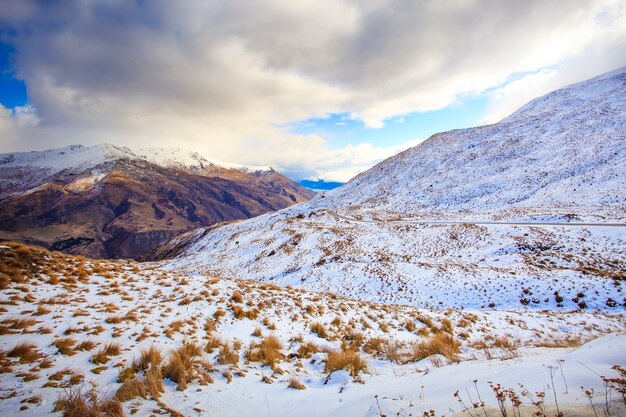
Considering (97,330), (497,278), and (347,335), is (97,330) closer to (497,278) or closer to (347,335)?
(347,335)

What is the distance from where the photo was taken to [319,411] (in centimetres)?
534

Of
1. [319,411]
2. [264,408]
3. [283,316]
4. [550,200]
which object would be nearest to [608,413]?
[319,411]

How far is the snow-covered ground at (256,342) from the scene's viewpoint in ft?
16.7

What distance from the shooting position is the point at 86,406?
480 centimetres

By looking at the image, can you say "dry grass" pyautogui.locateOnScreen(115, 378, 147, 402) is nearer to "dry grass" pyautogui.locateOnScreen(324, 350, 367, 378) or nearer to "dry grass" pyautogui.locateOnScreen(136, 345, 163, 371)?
"dry grass" pyautogui.locateOnScreen(136, 345, 163, 371)

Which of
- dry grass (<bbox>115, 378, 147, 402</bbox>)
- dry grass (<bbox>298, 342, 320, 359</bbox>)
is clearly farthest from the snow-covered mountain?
dry grass (<bbox>115, 378, 147, 402</bbox>)

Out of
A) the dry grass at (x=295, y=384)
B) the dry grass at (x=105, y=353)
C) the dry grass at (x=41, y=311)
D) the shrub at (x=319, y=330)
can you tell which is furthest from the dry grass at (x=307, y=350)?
the dry grass at (x=41, y=311)

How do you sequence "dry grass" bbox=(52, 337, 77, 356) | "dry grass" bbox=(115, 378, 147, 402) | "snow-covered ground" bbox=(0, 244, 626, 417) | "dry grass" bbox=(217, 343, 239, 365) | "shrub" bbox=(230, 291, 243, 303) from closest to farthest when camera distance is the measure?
1. "snow-covered ground" bbox=(0, 244, 626, 417)
2. "dry grass" bbox=(115, 378, 147, 402)
3. "dry grass" bbox=(52, 337, 77, 356)
4. "dry grass" bbox=(217, 343, 239, 365)
5. "shrub" bbox=(230, 291, 243, 303)

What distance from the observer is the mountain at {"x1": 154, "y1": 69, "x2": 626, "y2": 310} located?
20.8m

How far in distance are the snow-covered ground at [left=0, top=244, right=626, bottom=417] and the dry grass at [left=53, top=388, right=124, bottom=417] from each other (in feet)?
0.83

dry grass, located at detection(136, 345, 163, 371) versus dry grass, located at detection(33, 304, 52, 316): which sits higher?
dry grass, located at detection(33, 304, 52, 316)

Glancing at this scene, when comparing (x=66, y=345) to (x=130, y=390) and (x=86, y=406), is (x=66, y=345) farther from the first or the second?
(x=86, y=406)

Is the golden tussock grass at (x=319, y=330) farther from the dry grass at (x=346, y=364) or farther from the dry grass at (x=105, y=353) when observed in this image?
the dry grass at (x=105, y=353)

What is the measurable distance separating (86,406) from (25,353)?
3.35m
